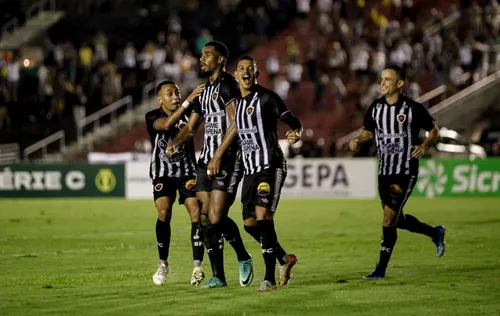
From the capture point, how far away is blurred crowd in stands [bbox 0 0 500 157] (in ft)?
117

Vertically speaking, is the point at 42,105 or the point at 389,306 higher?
the point at 42,105

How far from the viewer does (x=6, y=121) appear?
119 ft

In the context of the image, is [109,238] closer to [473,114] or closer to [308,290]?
[308,290]

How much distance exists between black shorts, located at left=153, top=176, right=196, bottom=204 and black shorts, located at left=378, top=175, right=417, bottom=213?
221 centimetres

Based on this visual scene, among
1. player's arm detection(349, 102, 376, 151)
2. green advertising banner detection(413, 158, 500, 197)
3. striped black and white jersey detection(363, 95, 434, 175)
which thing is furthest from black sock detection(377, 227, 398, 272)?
green advertising banner detection(413, 158, 500, 197)

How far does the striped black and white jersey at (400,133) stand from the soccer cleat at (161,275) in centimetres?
274

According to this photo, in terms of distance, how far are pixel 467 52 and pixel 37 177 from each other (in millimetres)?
14697

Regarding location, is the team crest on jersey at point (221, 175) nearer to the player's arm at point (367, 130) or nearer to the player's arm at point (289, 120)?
the player's arm at point (289, 120)

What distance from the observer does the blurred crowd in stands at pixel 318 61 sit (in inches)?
1405

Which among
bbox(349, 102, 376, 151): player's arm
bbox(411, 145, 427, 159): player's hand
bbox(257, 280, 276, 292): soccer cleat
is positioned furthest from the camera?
bbox(349, 102, 376, 151): player's arm

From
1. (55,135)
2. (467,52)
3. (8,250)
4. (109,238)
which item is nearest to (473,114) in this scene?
(467,52)

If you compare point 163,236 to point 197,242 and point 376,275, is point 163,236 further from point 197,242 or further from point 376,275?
point 376,275

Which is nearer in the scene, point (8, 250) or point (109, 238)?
point (8, 250)

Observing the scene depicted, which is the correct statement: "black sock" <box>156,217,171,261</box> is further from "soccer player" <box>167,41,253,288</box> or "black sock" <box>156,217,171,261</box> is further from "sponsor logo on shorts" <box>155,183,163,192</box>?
"soccer player" <box>167,41,253,288</box>
